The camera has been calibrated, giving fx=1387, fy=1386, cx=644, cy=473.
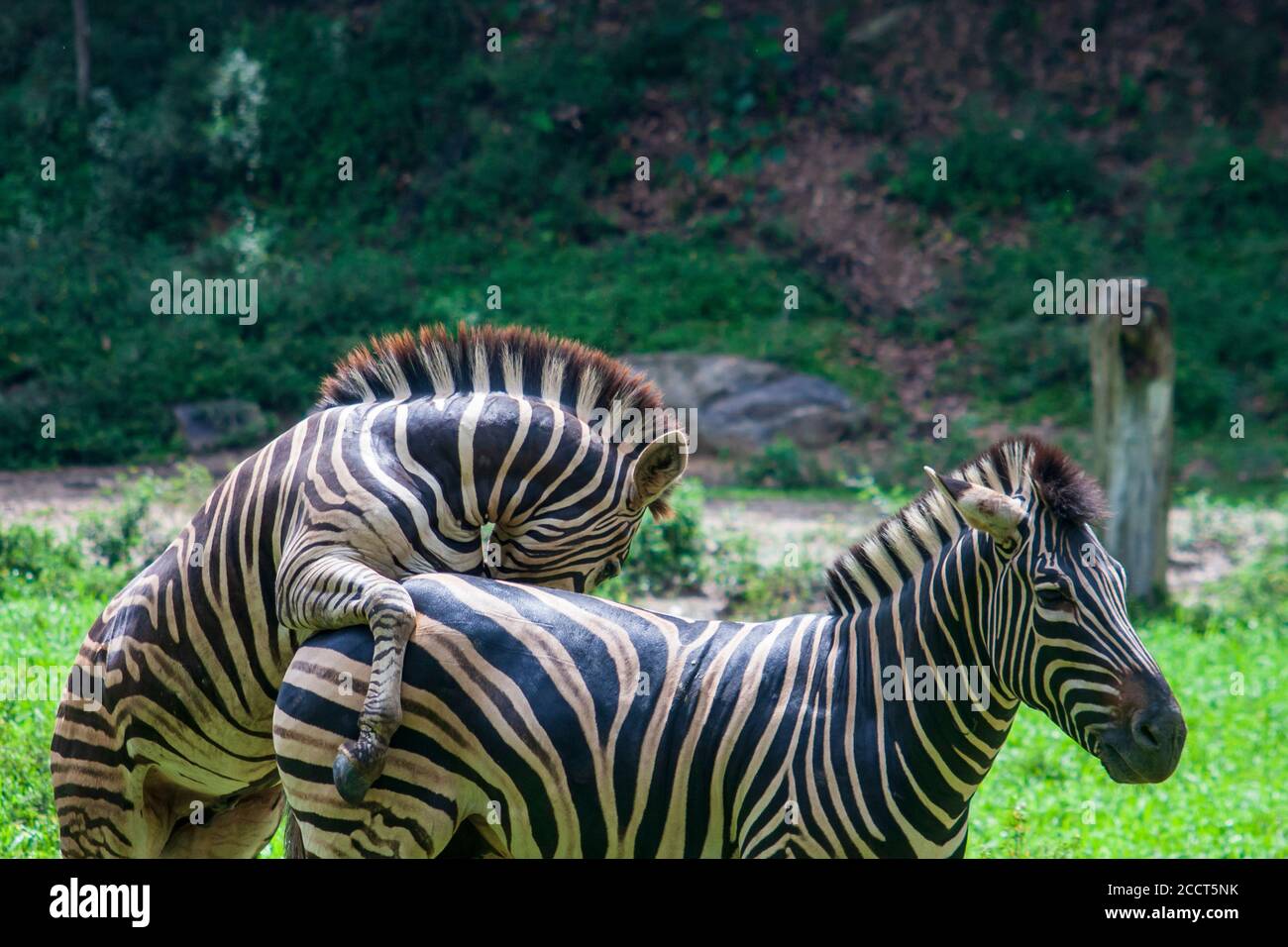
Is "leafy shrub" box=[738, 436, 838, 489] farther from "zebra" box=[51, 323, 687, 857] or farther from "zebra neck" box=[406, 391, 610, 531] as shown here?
"zebra neck" box=[406, 391, 610, 531]

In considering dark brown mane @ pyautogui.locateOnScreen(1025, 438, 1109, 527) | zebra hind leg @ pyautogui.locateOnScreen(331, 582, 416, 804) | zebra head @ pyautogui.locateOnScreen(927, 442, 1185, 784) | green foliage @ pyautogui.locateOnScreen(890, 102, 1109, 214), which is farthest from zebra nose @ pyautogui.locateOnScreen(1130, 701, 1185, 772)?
green foliage @ pyautogui.locateOnScreen(890, 102, 1109, 214)

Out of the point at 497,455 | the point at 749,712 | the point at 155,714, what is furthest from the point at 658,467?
the point at 155,714

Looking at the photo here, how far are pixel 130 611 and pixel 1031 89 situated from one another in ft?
67.3

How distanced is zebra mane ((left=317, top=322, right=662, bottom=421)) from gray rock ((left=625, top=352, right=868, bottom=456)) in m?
11.5

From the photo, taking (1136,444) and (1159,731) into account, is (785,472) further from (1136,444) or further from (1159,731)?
(1159,731)

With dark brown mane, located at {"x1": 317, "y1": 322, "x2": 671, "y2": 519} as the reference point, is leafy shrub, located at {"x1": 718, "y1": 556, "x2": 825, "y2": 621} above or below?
below

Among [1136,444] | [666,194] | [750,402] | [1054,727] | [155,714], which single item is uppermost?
[666,194]

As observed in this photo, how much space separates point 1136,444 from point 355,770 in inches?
366

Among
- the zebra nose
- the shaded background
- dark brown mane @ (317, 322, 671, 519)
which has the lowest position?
the zebra nose

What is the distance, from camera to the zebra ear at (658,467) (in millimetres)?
4520

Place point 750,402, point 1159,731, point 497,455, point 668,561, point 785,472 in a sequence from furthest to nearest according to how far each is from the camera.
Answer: point 750,402
point 785,472
point 668,561
point 497,455
point 1159,731

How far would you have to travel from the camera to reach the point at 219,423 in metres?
15.9

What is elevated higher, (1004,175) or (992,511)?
(1004,175)

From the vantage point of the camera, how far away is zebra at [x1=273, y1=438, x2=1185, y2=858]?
392 centimetres
